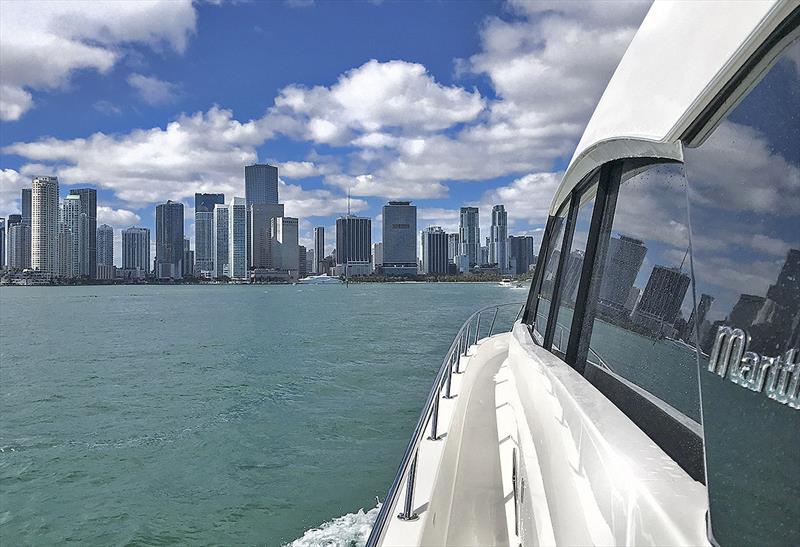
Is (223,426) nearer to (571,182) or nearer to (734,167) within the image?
(571,182)

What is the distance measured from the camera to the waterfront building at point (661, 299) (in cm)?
146

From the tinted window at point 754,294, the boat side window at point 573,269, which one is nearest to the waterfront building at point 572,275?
the boat side window at point 573,269

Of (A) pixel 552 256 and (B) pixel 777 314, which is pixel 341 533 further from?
(B) pixel 777 314

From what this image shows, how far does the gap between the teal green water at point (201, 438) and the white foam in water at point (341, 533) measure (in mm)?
302

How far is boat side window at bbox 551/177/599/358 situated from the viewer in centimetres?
261

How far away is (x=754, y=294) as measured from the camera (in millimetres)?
984

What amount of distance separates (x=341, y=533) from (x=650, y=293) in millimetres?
7968

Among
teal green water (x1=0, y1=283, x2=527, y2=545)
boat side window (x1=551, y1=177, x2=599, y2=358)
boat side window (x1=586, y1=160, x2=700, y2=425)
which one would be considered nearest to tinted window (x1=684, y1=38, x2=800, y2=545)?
boat side window (x1=586, y1=160, x2=700, y2=425)

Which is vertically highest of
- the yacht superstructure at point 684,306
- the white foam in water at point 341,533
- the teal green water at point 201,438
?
the yacht superstructure at point 684,306

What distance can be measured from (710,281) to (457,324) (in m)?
42.8

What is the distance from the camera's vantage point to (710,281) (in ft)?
3.63

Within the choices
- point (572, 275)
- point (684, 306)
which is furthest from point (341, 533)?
point (684, 306)

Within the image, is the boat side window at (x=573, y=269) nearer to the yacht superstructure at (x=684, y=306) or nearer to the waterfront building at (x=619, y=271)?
the yacht superstructure at (x=684, y=306)

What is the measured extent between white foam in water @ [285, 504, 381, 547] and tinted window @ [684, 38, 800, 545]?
7.56 metres
